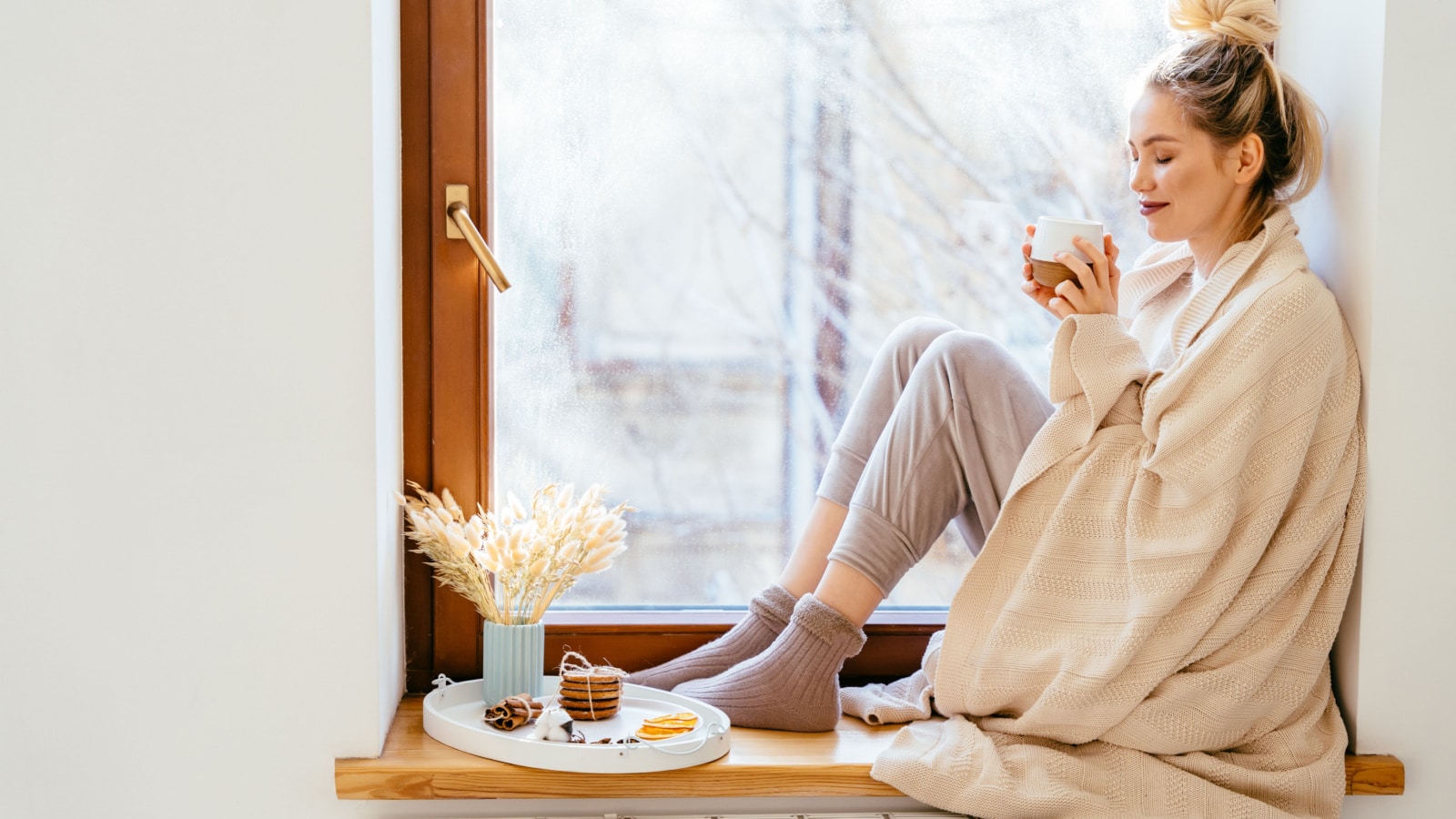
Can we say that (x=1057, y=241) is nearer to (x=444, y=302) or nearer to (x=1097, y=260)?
(x=1097, y=260)

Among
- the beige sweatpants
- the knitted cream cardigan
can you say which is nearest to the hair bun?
the knitted cream cardigan

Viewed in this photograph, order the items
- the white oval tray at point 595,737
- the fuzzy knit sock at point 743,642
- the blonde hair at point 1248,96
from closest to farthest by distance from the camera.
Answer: the white oval tray at point 595,737 → the blonde hair at point 1248,96 → the fuzzy knit sock at point 743,642

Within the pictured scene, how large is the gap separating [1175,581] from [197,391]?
3.77 ft

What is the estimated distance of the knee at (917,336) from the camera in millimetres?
1547

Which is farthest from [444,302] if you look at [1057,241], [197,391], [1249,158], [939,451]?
[1249,158]

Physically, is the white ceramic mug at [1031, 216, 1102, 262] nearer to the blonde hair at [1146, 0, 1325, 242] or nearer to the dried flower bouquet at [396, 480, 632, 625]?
the blonde hair at [1146, 0, 1325, 242]

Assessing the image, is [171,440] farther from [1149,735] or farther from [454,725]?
[1149,735]

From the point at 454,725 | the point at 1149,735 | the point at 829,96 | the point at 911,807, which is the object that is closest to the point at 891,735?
the point at 911,807

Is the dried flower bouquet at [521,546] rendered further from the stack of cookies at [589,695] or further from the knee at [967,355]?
the knee at [967,355]

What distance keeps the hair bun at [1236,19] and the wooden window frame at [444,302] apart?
0.94 metres

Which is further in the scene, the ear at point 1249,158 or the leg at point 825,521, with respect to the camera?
the leg at point 825,521

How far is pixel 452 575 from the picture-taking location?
1.44 metres

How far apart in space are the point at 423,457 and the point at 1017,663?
32.6 inches

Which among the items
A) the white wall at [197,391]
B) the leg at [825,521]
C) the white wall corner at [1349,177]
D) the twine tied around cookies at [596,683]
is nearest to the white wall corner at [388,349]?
the white wall at [197,391]
